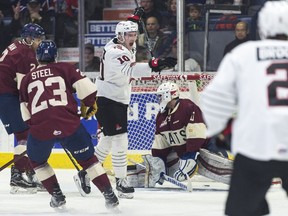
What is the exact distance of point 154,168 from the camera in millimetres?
7418

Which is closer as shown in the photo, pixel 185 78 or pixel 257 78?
pixel 257 78

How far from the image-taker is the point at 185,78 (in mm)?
8164

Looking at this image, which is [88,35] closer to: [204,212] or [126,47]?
[126,47]

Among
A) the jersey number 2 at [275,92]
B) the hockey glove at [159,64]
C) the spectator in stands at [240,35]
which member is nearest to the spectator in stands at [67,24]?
the spectator in stands at [240,35]

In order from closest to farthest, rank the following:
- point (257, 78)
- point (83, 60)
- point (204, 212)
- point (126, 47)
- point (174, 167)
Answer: point (257, 78), point (204, 212), point (126, 47), point (174, 167), point (83, 60)

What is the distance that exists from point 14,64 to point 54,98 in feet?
3.73

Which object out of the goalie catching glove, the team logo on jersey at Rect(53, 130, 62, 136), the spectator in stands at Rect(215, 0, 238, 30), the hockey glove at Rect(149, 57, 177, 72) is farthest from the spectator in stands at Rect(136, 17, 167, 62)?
the team logo on jersey at Rect(53, 130, 62, 136)

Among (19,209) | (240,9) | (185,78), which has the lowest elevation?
(19,209)

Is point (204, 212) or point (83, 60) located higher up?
point (83, 60)

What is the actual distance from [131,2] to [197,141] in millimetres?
2220

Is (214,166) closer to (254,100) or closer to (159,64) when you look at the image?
(159,64)

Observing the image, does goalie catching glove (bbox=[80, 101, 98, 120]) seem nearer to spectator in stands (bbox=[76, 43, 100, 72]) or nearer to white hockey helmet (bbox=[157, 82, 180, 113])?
white hockey helmet (bbox=[157, 82, 180, 113])

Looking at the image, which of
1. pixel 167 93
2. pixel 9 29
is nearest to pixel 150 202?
pixel 167 93

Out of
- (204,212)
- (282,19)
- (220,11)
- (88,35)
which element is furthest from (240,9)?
(282,19)
